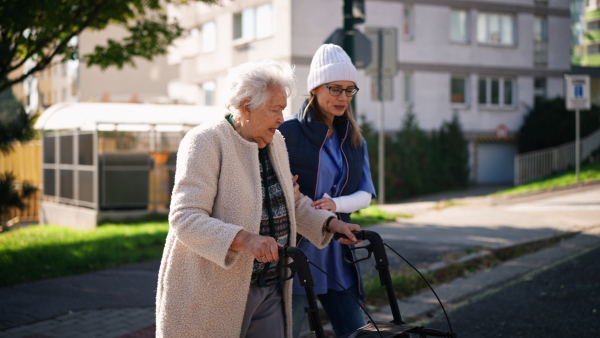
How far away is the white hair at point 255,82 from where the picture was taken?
299 cm

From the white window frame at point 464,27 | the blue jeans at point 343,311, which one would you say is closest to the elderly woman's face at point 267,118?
the blue jeans at point 343,311

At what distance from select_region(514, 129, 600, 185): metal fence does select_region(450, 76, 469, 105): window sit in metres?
5.12

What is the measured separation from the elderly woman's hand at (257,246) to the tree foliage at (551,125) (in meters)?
26.4

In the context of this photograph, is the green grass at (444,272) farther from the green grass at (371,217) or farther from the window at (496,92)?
the window at (496,92)

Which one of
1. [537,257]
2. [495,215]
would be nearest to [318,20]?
[495,215]

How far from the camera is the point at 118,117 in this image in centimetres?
1703

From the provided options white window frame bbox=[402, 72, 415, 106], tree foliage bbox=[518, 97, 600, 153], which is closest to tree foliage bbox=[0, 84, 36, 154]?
white window frame bbox=[402, 72, 415, 106]

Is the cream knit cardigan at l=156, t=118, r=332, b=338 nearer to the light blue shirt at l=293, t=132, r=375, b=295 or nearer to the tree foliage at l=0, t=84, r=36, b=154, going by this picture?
the light blue shirt at l=293, t=132, r=375, b=295

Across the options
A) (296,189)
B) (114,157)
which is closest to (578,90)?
(114,157)

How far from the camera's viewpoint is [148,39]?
12609mm

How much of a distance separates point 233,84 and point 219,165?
354 millimetres

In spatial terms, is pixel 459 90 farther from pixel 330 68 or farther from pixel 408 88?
pixel 330 68

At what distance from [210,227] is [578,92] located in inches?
716

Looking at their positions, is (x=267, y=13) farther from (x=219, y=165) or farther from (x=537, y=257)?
(x=219, y=165)
